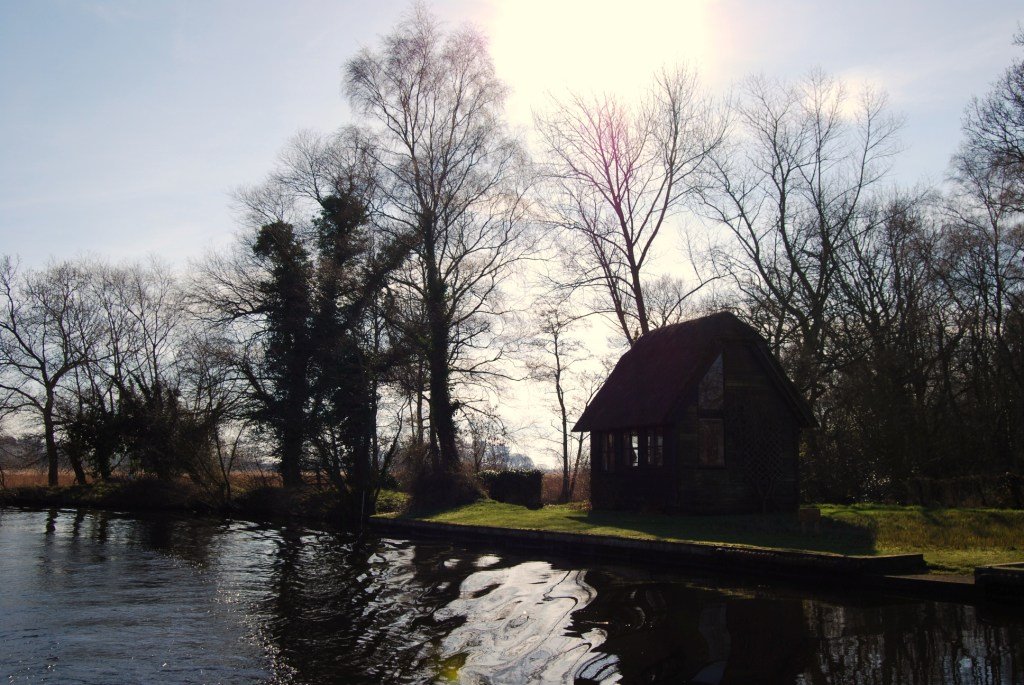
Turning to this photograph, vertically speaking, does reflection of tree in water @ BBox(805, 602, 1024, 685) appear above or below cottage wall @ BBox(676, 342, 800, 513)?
below

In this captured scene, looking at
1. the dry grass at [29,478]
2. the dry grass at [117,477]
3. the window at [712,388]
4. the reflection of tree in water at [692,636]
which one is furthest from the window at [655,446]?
the dry grass at [29,478]

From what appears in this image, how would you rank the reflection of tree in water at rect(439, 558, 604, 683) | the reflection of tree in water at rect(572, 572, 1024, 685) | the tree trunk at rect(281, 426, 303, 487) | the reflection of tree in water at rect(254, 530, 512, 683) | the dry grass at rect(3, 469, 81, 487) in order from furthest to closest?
the dry grass at rect(3, 469, 81, 487) → the tree trunk at rect(281, 426, 303, 487) → the reflection of tree in water at rect(254, 530, 512, 683) → the reflection of tree in water at rect(439, 558, 604, 683) → the reflection of tree in water at rect(572, 572, 1024, 685)

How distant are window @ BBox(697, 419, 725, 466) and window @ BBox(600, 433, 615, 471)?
4175mm

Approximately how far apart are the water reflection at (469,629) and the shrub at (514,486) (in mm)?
16782

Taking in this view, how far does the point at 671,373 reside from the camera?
83.1 feet

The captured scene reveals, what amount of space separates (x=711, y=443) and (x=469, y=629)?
14373 mm

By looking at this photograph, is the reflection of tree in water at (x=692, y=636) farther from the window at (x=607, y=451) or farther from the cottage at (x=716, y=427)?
the window at (x=607, y=451)

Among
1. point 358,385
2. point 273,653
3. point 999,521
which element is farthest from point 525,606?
point 358,385

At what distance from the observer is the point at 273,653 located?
10477mm

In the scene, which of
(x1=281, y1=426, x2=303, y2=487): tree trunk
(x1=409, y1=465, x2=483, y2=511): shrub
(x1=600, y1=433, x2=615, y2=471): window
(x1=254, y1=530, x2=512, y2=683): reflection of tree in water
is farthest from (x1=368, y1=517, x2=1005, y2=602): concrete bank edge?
(x1=281, y1=426, x2=303, y2=487): tree trunk

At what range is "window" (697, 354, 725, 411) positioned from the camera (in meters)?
24.4

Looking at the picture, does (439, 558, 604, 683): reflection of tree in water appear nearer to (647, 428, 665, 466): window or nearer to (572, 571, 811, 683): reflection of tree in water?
(572, 571, 811, 683): reflection of tree in water

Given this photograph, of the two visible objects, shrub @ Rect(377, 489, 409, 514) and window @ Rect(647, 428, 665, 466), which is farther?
shrub @ Rect(377, 489, 409, 514)

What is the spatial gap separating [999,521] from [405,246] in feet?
75.2
